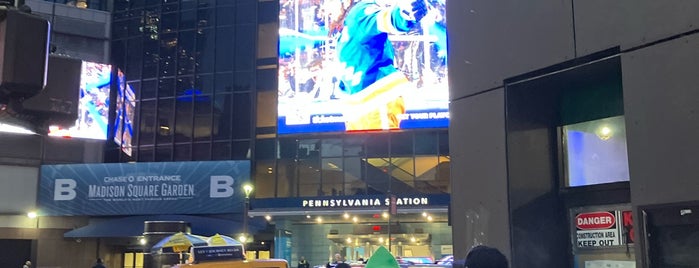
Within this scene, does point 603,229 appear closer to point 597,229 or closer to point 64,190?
point 597,229

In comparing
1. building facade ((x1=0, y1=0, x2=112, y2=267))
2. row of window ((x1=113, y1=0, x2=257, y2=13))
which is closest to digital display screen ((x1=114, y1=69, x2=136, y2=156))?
building facade ((x1=0, y1=0, x2=112, y2=267))

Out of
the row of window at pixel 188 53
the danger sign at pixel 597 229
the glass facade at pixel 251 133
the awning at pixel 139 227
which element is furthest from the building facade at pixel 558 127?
the row of window at pixel 188 53

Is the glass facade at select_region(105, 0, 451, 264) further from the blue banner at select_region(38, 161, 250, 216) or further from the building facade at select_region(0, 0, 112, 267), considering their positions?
the building facade at select_region(0, 0, 112, 267)

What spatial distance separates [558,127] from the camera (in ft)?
22.4

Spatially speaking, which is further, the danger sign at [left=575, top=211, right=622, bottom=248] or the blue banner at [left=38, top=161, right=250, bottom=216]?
the blue banner at [left=38, top=161, right=250, bottom=216]

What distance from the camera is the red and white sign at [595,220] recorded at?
20.6 feet

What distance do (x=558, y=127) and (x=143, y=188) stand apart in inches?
1158

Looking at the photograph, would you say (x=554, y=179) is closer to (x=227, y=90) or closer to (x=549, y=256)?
(x=549, y=256)

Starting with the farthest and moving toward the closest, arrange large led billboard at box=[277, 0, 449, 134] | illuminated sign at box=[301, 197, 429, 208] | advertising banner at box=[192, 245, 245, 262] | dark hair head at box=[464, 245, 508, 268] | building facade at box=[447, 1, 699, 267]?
large led billboard at box=[277, 0, 449, 134] → illuminated sign at box=[301, 197, 429, 208] → advertising banner at box=[192, 245, 245, 262] → building facade at box=[447, 1, 699, 267] → dark hair head at box=[464, 245, 508, 268]

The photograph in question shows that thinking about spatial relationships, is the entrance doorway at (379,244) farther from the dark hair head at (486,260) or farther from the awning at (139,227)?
the dark hair head at (486,260)

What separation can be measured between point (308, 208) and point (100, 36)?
16177 mm

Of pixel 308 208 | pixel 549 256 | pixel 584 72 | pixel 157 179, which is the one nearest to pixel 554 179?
pixel 549 256

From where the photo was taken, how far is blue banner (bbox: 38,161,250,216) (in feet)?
108

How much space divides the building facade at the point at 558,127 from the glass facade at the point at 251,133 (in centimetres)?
2298
